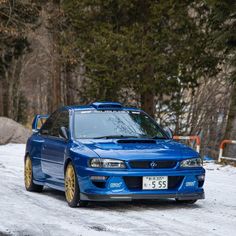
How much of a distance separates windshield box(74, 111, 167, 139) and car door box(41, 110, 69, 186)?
278 millimetres

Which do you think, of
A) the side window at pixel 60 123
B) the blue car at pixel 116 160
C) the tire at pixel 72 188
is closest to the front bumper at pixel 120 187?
the blue car at pixel 116 160

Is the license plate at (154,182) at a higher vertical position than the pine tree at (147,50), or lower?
lower

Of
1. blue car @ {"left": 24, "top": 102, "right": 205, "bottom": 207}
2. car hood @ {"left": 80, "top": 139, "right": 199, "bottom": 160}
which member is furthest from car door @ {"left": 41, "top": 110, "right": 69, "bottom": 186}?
car hood @ {"left": 80, "top": 139, "right": 199, "bottom": 160}

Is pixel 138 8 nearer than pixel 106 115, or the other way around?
pixel 106 115

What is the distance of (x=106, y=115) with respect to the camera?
12039 mm

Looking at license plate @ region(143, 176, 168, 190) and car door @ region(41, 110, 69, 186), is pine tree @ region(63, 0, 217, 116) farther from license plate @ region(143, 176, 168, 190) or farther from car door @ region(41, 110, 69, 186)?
license plate @ region(143, 176, 168, 190)

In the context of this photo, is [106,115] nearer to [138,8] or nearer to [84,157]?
[84,157]

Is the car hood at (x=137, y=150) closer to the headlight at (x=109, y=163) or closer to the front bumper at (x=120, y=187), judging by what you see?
the headlight at (x=109, y=163)

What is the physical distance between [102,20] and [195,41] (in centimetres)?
389

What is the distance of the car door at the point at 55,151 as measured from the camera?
11.6 m

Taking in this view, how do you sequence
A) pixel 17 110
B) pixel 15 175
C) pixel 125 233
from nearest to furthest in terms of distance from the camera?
pixel 125 233, pixel 15 175, pixel 17 110

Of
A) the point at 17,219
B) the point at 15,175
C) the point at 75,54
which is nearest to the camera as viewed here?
the point at 17,219

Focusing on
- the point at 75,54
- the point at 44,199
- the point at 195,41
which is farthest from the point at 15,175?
the point at 75,54

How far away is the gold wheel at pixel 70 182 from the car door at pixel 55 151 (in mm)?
336
